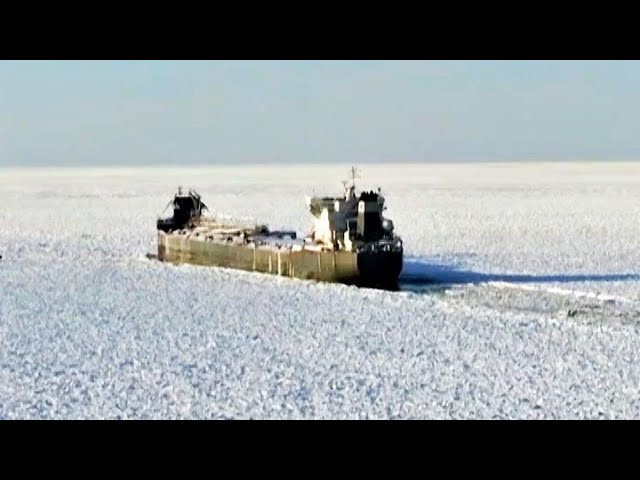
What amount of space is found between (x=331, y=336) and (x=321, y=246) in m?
6.51

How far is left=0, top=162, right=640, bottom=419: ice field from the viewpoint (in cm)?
724

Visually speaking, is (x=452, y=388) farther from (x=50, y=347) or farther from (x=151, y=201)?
(x=151, y=201)

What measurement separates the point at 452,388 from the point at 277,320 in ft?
13.0

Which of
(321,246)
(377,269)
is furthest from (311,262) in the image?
(377,269)

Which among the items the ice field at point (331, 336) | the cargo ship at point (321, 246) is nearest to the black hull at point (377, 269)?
the cargo ship at point (321, 246)

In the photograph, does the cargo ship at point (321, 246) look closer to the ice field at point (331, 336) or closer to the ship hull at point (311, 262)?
the ship hull at point (311, 262)

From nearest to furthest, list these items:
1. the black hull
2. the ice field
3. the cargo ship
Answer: the ice field < the black hull < the cargo ship

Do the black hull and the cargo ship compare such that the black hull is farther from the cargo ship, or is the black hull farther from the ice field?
the ice field

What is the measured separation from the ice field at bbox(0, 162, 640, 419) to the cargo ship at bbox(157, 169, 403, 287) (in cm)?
55

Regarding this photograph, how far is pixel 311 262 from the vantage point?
16000 mm

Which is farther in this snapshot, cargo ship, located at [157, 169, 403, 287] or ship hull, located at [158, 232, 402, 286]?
cargo ship, located at [157, 169, 403, 287]

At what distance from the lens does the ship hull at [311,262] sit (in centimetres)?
1533

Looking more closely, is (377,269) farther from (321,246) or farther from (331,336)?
(331,336)

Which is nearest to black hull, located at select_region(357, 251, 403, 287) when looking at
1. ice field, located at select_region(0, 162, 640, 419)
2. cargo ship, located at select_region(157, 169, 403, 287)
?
cargo ship, located at select_region(157, 169, 403, 287)
